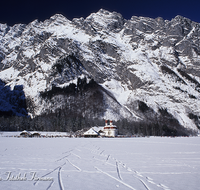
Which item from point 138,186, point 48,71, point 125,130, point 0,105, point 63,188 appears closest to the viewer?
point 63,188

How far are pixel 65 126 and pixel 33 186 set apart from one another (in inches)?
3764

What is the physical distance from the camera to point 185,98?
17475 centimetres

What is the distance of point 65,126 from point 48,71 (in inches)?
3926

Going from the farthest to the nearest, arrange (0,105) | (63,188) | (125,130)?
(0,105)
(125,130)
(63,188)

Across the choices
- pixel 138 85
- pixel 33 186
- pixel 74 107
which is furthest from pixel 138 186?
pixel 138 85

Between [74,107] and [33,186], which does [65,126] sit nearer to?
[74,107]

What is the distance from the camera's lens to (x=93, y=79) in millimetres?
193750

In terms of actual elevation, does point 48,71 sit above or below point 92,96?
above

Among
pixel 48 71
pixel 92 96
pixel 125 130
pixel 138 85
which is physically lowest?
pixel 125 130

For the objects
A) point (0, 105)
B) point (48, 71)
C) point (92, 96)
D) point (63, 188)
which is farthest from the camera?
point (48, 71)

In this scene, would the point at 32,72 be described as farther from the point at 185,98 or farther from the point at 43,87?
the point at 185,98

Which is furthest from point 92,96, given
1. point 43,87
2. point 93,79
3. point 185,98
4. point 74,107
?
point 185,98

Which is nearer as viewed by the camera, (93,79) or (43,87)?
(43,87)

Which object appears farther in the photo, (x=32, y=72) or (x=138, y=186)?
(x=32, y=72)
